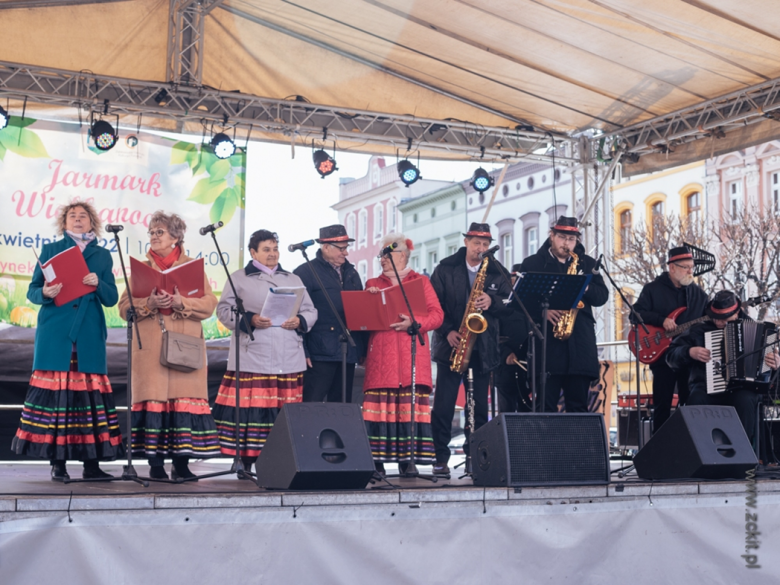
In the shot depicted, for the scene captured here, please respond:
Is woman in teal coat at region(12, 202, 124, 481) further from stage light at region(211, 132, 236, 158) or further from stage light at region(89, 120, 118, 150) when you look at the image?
stage light at region(211, 132, 236, 158)

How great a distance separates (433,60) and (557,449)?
473cm

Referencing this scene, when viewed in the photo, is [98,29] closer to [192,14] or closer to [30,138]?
[192,14]

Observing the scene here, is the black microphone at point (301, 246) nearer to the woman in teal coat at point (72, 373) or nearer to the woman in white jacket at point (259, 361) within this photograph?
the woman in white jacket at point (259, 361)

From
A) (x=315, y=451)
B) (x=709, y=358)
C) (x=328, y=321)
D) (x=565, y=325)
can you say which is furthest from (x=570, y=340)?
(x=315, y=451)

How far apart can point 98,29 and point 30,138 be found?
133cm

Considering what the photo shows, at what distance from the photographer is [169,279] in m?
4.86

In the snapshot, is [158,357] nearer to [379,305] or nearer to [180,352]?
[180,352]

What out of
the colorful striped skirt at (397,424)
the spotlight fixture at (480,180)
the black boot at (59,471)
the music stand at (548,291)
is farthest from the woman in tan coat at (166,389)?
the spotlight fixture at (480,180)

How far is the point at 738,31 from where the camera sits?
266 inches

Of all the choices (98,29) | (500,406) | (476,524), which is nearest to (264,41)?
(98,29)

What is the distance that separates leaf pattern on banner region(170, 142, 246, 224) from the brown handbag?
3872 mm

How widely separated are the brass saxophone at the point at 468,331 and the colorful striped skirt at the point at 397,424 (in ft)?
0.98

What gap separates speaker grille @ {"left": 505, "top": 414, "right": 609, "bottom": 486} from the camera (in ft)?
14.7

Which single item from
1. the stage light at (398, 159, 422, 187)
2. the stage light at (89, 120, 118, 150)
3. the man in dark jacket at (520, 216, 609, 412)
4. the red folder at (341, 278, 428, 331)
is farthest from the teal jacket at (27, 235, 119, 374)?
the stage light at (398, 159, 422, 187)
